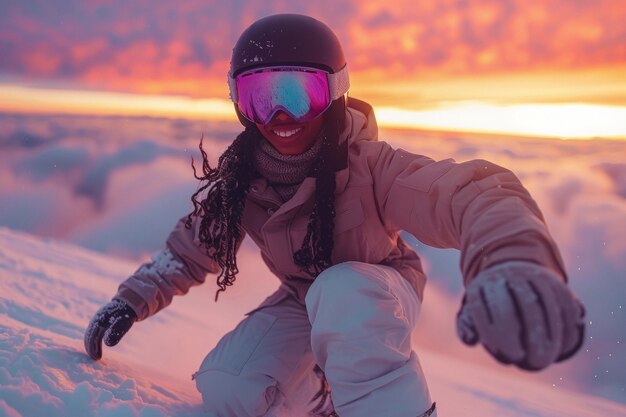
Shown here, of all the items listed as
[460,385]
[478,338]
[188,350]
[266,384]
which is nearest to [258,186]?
[266,384]

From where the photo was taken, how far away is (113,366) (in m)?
1.63

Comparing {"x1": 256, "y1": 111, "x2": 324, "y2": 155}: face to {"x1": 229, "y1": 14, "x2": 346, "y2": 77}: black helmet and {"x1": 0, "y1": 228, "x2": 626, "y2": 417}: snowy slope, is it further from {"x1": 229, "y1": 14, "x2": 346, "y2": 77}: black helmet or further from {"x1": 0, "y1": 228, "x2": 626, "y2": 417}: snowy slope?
{"x1": 0, "y1": 228, "x2": 626, "y2": 417}: snowy slope

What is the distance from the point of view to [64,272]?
11.7 ft

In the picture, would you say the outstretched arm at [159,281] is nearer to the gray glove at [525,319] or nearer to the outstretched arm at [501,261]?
the outstretched arm at [501,261]

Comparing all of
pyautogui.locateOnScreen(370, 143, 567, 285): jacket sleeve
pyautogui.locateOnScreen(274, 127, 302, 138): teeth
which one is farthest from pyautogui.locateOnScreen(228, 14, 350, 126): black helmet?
pyautogui.locateOnScreen(370, 143, 567, 285): jacket sleeve

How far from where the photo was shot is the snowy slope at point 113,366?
4.29 feet

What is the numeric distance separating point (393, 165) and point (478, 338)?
716 mm

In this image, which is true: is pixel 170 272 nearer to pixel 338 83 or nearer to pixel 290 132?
pixel 290 132

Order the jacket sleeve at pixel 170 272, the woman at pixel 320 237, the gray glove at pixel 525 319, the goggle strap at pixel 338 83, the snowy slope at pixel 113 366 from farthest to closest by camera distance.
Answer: the jacket sleeve at pixel 170 272 < the goggle strap at pixel 338 83 < the snowy slope at pixel 113 366 < the woman at pixel 320 237 < the gray glove at pixel 525 319

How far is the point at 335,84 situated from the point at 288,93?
0.16 metres

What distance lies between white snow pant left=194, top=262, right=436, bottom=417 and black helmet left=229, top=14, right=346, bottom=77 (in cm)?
61

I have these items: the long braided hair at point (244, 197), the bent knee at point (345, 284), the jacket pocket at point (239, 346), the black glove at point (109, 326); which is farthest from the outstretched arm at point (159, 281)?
the bent knee at point (345, 284)

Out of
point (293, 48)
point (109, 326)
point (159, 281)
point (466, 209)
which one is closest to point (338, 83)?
point (293, 48)

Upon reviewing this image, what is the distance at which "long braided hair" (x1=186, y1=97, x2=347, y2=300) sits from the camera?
137 centimetres
